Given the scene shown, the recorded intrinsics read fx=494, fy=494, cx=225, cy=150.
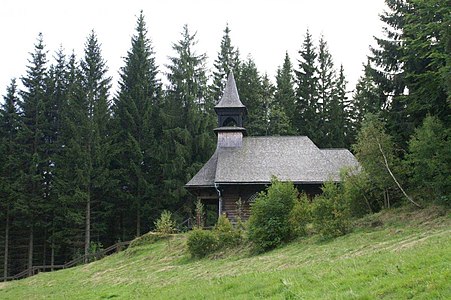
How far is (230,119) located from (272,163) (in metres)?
5.22

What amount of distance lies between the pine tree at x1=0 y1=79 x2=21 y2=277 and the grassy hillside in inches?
449

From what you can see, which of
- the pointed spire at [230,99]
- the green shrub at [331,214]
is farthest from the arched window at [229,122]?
the green shrub at [331,214]

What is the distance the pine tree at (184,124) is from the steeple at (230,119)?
215 inches

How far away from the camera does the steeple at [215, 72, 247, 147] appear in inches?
1230

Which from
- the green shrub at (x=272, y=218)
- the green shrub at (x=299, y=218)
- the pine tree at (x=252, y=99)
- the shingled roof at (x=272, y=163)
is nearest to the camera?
the green shrub at (x=272, y=218)

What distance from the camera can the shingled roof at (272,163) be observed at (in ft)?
90.3

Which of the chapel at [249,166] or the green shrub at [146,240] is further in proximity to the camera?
the chapel at [249,166]

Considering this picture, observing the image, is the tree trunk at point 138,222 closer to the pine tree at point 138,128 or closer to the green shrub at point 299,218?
the pine tree at point 138,128

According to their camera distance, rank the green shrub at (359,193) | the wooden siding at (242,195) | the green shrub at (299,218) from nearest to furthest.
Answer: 1. the green shrub at (299,218)
2. the green shrub at (359,193)
3. the wooden siding at (242,195)

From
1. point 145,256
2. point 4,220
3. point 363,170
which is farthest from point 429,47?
point 4,220

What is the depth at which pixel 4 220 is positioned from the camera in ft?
118

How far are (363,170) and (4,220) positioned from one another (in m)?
27.3

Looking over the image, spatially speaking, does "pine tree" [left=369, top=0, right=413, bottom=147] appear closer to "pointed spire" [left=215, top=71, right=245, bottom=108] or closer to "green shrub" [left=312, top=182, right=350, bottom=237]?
"green shrub" [left=312, top=182, right=350, bottom=237]

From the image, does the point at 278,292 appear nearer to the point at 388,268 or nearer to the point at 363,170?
the point at 388,268
